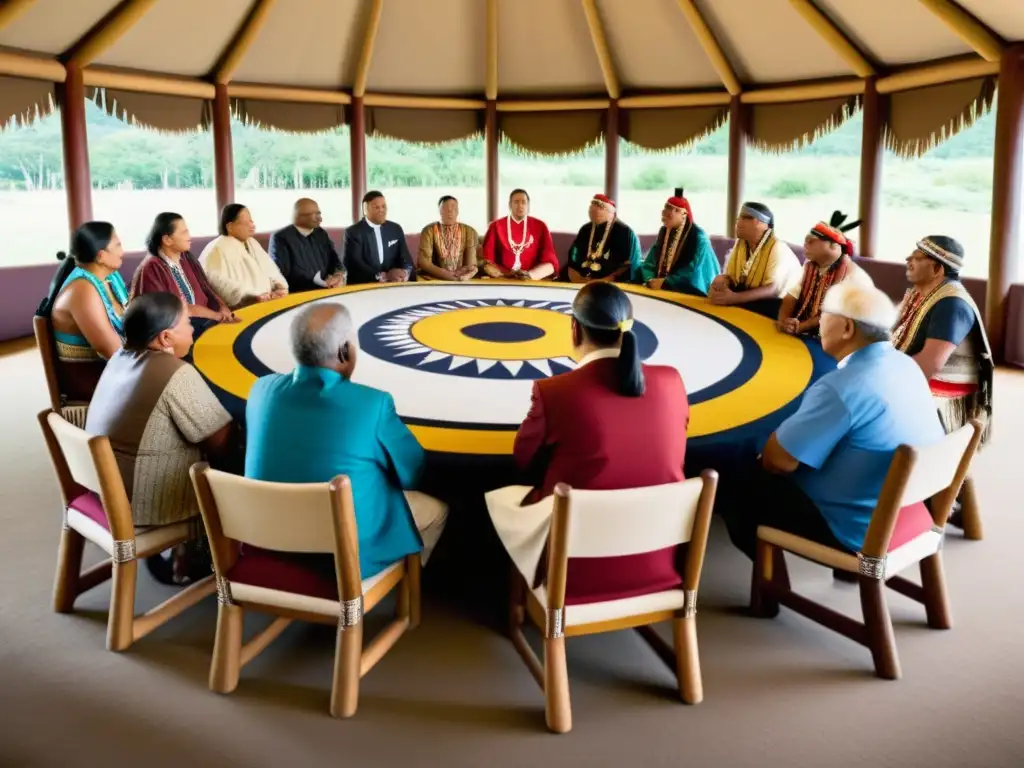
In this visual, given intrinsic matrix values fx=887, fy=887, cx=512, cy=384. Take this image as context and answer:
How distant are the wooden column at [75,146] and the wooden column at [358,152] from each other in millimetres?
2875

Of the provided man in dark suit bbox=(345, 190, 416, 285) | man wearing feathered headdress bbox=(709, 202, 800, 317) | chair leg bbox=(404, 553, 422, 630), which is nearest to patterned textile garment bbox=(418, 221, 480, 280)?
man in dark suit bbox=(345, 190, 416, 285)

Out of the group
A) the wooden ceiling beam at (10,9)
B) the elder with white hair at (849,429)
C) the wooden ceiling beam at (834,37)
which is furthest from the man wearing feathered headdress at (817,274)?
the wooden ceiling beam at (10,9)

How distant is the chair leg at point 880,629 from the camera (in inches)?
103

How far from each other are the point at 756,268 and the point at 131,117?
6.16 m

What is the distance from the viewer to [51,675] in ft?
8.56

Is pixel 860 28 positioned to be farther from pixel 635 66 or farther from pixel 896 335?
pixel 896 335

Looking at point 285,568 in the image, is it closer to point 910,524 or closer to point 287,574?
point 287,574

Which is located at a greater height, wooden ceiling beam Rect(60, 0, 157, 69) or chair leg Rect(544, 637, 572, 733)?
wooden ceiling beam Rect(60, 0, 157, 69)

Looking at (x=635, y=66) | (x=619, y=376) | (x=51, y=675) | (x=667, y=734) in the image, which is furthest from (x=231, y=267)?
(x=635, y=66)

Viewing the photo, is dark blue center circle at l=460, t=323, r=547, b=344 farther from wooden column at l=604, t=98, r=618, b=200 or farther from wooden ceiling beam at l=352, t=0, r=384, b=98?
wooden column at l=604, t=98, r=618, b=200

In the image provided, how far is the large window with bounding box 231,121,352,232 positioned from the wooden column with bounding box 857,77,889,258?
19.1 feet

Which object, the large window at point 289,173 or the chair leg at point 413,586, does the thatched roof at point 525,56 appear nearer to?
the large window at point 289,173

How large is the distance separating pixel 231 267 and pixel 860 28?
5449mm

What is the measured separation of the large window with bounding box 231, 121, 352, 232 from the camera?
10781 millimetres
